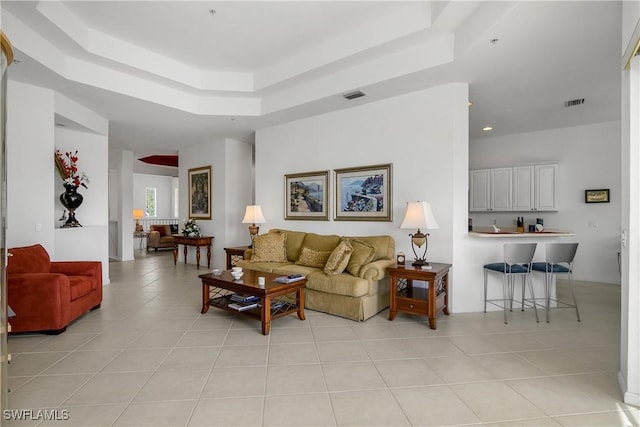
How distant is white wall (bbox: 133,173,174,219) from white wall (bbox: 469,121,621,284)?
1212cm

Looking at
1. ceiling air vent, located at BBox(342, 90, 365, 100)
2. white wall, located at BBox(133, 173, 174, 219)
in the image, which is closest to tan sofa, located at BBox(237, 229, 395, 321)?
ceiling air vent, located at BBox(342, 90, 365, 100)

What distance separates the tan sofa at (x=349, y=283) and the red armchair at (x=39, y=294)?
2115mm

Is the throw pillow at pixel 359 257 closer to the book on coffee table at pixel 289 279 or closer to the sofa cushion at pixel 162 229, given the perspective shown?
the book on coffee table at pixel 289 279

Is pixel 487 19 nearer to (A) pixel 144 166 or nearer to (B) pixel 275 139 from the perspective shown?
(B) pixel 275 139

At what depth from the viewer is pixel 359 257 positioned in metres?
4.09

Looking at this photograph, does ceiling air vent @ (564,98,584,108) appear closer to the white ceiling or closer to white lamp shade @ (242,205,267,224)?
the white ceiling

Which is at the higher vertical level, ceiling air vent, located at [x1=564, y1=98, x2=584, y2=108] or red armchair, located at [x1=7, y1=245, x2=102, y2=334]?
ceiling air vent, located at [x1=564, y1=98, x2=584, y2=108]

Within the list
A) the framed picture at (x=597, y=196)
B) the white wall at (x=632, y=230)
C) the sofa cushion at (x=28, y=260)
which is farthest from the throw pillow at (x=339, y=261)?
the framed picture at (x=597, y=196)

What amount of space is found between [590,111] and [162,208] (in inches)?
523

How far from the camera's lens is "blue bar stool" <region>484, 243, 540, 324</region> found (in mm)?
3789

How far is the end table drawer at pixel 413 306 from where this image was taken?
3619 mm

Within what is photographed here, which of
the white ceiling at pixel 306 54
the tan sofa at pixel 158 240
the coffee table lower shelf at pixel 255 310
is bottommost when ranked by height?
the coffee table lower shelf at pixel 255 310

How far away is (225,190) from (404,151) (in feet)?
13.4

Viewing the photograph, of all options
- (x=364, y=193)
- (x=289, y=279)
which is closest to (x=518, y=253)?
(x=364, y=193)
